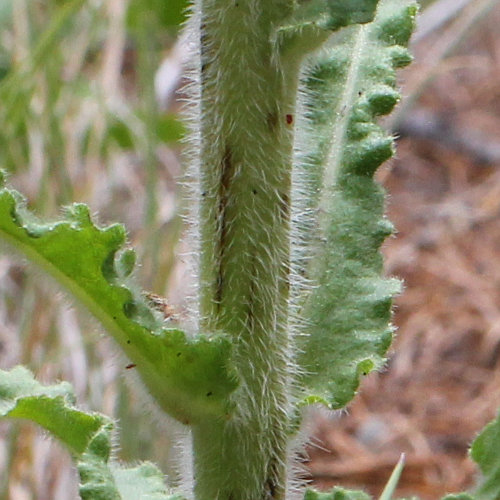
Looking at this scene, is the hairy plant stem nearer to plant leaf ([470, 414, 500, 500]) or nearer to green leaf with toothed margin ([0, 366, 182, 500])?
green leaf with toothed margin ([0, 366, 182, 500])

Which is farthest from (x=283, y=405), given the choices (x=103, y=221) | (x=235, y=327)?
(x=103, y=221)

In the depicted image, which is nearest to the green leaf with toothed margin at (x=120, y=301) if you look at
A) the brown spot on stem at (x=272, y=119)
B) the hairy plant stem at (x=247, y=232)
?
the hairy plant stem at (x=247, y=232)

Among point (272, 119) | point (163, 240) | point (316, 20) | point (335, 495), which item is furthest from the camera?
point (163, 240)

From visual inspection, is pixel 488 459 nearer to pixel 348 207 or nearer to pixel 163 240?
pixel 348 207

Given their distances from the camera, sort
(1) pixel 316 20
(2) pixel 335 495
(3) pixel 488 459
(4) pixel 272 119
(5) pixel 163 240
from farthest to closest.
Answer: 1. (5) pixel 163 240
2. (3) pixel 488 459
3. (2) pixel 335 495
4. (4) pixel 272 119
5. (1) pixel 316 20

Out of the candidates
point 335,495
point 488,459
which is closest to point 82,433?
point 335,495

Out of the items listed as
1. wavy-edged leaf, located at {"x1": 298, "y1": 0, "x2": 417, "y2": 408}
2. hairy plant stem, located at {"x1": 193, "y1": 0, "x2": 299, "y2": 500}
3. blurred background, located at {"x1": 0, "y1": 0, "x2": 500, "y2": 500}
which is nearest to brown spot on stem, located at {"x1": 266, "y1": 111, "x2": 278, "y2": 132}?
hairy plant stem, located at {"x1": 193, "y1": 0, "x2": 299, "y2": 500}

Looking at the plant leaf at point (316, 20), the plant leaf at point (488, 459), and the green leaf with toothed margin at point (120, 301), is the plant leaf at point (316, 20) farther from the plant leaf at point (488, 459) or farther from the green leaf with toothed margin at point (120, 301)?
the plant leaf at point (488, 459)
